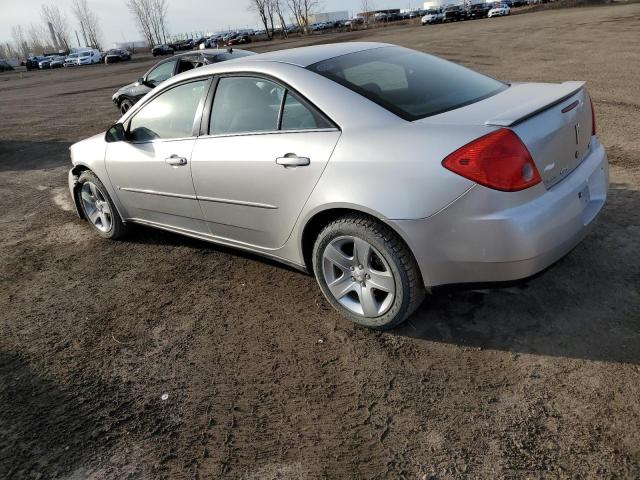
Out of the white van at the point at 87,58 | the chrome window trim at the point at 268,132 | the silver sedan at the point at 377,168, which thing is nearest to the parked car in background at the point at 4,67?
the white van at the point at 87,58

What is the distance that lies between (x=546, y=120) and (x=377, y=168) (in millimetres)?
905

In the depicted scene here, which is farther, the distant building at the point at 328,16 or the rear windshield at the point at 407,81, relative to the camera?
the distant building at the point at 328,16

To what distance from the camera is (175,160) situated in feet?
12.9

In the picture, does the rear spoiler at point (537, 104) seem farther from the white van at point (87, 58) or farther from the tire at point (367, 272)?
the white van at point (87, 58)

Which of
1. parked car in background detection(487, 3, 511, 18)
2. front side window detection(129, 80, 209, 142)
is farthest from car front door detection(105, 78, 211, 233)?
parked car in background detection(487, 3, 511, 18)

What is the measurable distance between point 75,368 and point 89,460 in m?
0.88

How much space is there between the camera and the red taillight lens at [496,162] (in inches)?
99.7

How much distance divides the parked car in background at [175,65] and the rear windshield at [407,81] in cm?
675

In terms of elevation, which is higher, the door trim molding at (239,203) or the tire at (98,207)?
the door trim molding at (239,203)

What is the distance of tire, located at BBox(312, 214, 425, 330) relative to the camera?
2.89 metres

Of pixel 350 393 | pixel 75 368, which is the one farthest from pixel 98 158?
pixel 350 393

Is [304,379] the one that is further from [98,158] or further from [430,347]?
[98,158]

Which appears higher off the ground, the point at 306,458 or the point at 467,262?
the point at 467,262

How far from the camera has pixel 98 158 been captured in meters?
4.83
